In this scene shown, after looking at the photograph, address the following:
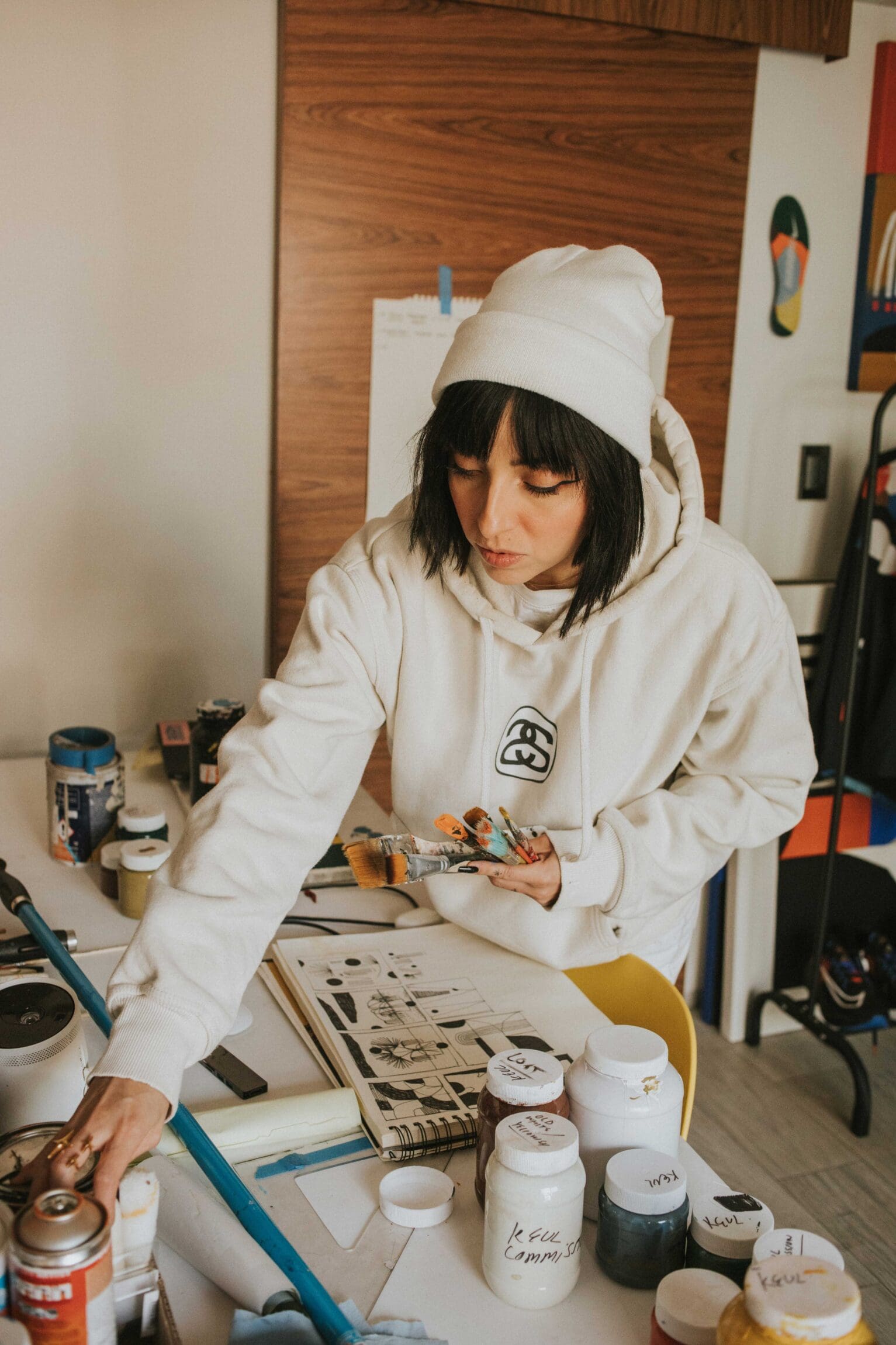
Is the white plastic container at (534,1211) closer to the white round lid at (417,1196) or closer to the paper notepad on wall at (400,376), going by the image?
the white round lid at (417,1196)

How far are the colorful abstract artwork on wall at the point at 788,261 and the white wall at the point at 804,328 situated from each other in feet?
0.05

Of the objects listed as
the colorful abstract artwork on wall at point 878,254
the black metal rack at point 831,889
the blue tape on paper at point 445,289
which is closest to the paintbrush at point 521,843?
the blue tape on paper at point 445,289

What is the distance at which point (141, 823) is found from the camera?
1452 millimetres

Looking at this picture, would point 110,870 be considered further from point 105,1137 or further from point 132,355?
point 132,355

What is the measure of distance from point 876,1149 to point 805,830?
0.72 meters

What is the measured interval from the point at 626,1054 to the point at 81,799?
0.93 meters

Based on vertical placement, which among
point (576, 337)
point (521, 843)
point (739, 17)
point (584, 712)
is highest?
point (739, 17)

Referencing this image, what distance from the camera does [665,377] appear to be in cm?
241

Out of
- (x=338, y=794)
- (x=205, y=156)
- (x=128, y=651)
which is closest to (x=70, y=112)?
(x=205, y=156)

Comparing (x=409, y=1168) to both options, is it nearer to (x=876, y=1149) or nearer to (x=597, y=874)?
(x=597, y=874)

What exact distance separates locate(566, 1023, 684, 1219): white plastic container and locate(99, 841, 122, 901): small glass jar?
77 cm

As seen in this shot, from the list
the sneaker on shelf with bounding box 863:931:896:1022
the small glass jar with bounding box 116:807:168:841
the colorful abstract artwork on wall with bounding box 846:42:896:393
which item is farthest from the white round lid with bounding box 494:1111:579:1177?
the colorful abstract artwork on wall with bounding box 846:42:896:393

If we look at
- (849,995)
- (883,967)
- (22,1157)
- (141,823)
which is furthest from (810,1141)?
(22,1157)

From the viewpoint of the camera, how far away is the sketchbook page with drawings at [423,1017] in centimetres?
98
